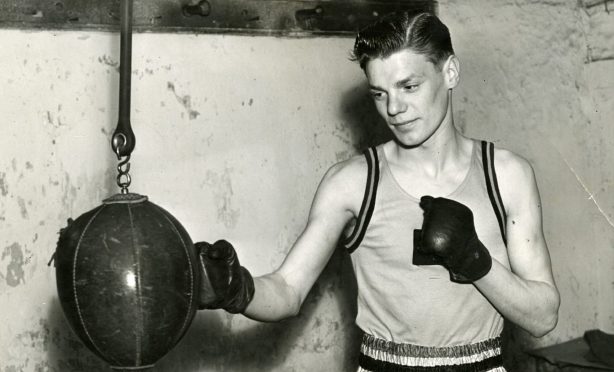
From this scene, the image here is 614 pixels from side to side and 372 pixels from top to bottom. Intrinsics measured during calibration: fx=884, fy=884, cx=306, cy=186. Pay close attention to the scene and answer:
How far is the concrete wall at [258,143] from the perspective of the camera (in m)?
3.54

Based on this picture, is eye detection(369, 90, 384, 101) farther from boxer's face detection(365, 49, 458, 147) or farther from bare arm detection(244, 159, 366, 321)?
bare arm detection(244, 159, 366, 321)

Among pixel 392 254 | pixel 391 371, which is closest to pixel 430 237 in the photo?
pixel 392 254

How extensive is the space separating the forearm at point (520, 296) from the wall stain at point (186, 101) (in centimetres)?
165

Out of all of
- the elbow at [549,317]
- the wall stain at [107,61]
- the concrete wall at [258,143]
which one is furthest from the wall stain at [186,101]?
the elbow at [549,317]

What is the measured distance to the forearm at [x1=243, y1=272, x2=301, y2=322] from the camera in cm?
263

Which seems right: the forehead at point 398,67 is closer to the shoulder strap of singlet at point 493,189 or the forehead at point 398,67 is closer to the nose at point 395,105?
the nose at point 395,105

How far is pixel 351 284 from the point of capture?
4.28 m

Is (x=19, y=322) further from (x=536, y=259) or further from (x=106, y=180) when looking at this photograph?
(x=536, y=259)

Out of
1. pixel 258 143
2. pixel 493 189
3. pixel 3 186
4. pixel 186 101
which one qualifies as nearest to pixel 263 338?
pixel 258 143

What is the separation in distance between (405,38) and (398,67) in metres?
0.09

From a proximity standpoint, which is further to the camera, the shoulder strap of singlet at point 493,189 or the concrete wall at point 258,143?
the concrete wall at point 258,143

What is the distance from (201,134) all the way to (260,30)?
554mm

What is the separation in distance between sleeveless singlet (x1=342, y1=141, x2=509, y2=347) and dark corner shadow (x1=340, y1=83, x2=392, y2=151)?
1.35 metres

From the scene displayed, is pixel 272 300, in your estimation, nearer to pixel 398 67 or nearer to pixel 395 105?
pixel 395 105
